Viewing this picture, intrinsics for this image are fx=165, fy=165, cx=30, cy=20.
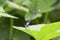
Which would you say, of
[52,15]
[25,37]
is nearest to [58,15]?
[52,15]

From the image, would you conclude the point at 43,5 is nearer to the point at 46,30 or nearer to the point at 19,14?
the point at 19,14

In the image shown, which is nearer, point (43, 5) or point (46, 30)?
point (46, 30)

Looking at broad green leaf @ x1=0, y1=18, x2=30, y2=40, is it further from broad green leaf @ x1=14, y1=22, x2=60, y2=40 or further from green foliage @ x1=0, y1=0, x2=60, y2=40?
broad green leaf @ x1=14, y1=22, x2=60, y2=40

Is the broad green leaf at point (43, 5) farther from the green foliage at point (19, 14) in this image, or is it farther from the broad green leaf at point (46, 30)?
the broad green leaf at point (46, 30)

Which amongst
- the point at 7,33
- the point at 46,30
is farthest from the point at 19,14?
the point at 46,30

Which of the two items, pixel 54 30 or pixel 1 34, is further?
pixel 1 34

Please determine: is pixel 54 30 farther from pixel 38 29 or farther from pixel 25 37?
pixel 25 37

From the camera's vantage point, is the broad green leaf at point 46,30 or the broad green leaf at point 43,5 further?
the broad green leaf at point 43,5

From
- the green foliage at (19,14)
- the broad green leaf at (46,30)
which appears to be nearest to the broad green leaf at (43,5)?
the green foliage at (19,14)

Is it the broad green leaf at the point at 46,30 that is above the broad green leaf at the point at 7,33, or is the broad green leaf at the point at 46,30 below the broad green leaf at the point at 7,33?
above

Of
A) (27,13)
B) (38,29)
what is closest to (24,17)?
(27,13)
